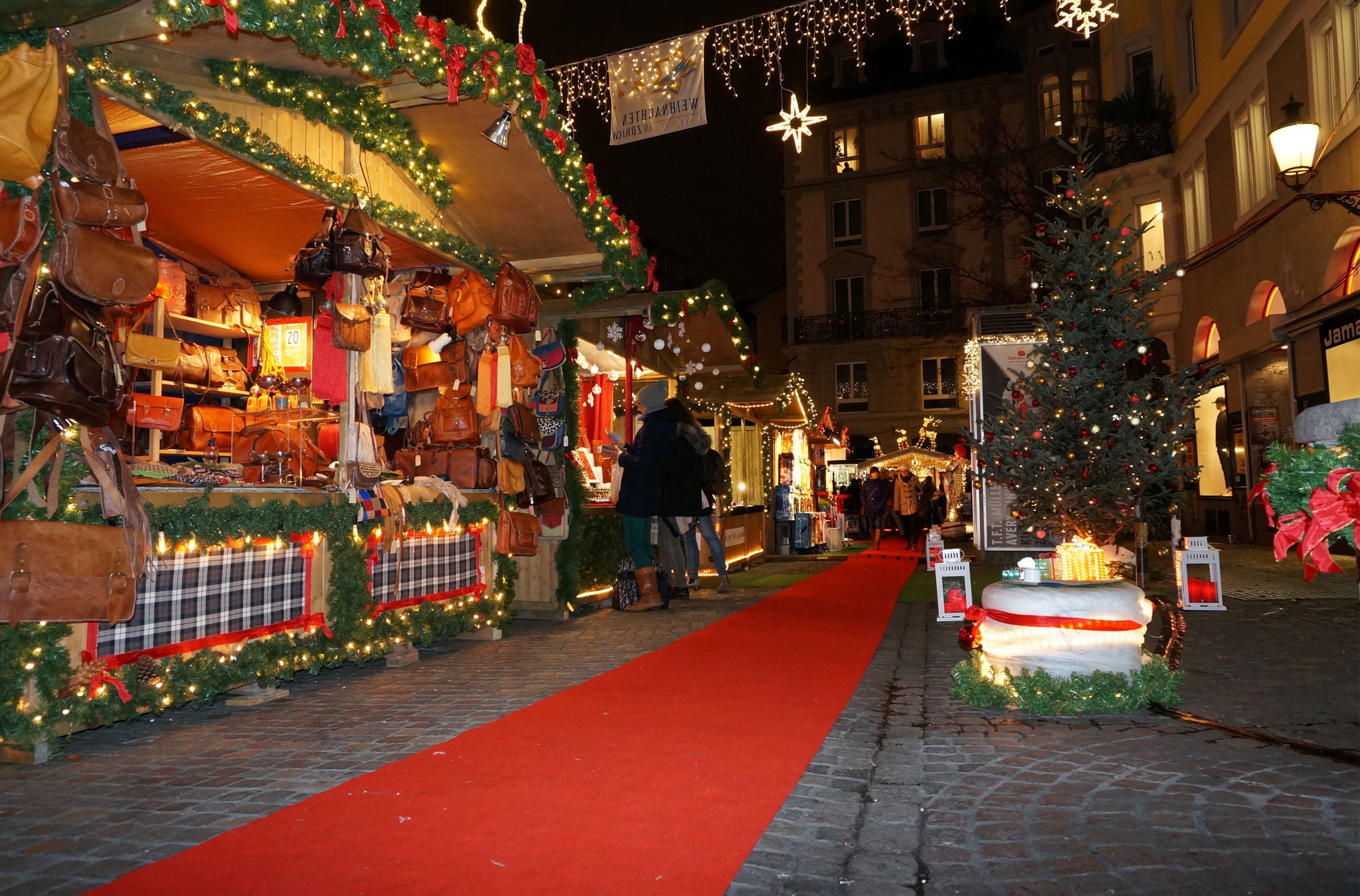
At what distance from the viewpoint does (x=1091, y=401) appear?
9727mm

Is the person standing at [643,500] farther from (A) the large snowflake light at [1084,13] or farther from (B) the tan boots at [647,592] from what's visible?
(A) the large snowflake light at [1084,13]

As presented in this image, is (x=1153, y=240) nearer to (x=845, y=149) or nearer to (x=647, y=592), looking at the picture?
(x=845, y=149)

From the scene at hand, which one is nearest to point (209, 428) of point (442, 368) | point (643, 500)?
point (442, 368)

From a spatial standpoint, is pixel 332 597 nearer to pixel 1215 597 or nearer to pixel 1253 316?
pixel 1215 597

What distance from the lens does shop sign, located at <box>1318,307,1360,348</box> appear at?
11719 millimetres

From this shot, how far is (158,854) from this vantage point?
9.96 feet

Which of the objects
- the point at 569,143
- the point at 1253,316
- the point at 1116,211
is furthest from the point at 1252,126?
the point at 569,143

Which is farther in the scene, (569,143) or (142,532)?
(569,143)

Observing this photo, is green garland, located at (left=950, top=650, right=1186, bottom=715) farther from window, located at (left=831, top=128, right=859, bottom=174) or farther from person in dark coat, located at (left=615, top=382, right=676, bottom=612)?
window, located at (left=831, top=128, right=859, bottom=174)

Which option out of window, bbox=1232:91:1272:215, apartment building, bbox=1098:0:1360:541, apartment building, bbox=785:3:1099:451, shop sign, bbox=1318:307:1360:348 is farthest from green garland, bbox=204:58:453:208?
apartment building, bbox=785:3:1099:451

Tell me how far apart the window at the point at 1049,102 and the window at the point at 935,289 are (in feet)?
18.8

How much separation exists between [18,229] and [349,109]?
3.17m

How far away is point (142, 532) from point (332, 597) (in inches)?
69.0

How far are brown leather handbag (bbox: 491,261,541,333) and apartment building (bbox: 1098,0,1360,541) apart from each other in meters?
7.86
